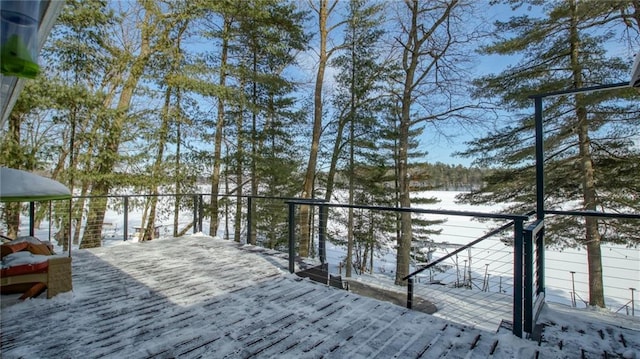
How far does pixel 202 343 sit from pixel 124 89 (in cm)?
732

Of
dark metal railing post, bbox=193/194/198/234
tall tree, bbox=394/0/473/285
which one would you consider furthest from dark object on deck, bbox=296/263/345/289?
tall tree, bbox=394/0/473/285

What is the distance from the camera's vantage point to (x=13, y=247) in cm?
313

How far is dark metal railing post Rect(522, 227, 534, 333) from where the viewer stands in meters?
2.08

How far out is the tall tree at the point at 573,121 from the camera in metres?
6.59

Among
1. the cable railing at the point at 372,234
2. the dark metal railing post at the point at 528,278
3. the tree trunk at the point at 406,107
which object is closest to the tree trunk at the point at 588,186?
the cable railing at the point at 372,234

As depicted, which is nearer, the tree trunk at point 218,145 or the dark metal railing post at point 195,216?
the dark metal railing post at point 195,216

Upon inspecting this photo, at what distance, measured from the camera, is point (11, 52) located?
0.56m

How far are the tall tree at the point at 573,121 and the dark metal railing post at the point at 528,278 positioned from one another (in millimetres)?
6440

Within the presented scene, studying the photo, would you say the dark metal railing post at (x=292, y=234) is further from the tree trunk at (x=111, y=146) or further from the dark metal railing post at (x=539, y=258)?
the tree trunk at (x=111, y=146)

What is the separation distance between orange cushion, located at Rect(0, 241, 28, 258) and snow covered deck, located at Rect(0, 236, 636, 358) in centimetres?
62

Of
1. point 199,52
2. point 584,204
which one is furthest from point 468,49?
point 199,52

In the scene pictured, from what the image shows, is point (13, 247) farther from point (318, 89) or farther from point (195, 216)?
point (318, 89)

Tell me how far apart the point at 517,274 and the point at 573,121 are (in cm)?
737

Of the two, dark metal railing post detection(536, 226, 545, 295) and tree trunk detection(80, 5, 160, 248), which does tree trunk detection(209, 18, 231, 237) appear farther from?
dark metal railing post detection(536, 226, 545, 295)
